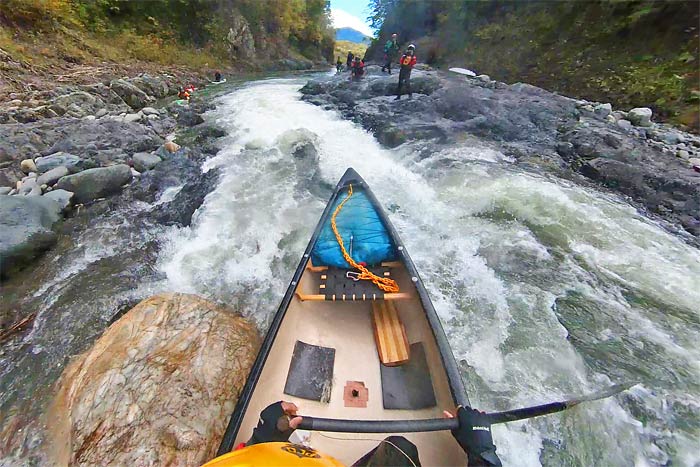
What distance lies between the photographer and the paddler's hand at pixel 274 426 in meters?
1.99

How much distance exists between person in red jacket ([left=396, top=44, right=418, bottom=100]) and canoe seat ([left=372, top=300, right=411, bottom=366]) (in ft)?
32.7

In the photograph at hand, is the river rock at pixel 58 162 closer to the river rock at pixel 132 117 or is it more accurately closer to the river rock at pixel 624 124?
the river rock at pixel 132 117

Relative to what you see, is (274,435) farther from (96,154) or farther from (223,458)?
(96,154)

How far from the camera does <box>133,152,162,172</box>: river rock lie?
729cm

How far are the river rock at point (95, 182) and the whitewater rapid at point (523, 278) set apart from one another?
6.05ft

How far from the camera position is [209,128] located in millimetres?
10195

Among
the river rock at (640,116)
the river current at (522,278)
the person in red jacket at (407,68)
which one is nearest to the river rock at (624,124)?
the river rock at (640,116)

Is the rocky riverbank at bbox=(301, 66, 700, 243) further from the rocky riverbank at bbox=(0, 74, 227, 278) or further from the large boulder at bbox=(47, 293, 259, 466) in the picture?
the large boulder at bbox=(47, 293, 259, 466)

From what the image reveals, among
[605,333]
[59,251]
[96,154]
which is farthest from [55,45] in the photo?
[605,333]

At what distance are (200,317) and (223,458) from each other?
2.18 m

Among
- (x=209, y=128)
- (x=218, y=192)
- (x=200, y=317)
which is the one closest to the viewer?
(x=200, y=317)

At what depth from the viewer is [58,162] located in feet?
21.3

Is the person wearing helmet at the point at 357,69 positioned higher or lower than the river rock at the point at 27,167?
higher

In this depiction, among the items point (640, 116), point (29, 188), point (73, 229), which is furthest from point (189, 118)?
point (640, 116)
